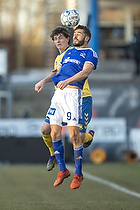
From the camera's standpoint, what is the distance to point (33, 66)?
88.0ft

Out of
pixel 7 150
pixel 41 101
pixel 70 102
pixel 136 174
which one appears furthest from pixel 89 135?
pixel 41 101

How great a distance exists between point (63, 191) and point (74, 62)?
11.3ft

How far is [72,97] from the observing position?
8.05 m

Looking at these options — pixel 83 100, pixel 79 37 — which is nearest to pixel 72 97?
pixel 83 100

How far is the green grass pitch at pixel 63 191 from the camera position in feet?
28.8

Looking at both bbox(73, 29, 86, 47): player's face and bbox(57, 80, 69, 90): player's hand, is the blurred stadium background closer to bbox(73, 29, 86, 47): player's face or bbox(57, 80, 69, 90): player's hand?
bbox(73, 29, 86, 47): player's face

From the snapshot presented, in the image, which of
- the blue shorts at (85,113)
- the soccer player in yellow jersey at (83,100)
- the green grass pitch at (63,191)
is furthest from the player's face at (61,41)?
the green grass pitch at (63,191)

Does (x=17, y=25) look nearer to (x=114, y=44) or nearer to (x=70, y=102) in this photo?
(x=114, y=44)

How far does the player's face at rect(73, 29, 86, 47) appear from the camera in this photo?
8.06 meters

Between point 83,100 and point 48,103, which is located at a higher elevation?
point 83,100

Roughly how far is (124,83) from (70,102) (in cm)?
932

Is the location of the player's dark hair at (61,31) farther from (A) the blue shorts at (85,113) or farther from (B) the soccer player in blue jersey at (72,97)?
(A) the blue shorts at (85,113)

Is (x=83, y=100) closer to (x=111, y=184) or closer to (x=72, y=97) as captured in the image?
(x=72, y=97)

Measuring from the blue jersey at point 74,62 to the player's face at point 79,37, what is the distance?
0.09 m
